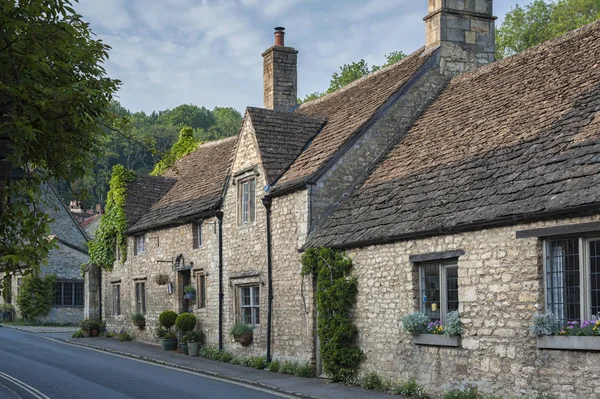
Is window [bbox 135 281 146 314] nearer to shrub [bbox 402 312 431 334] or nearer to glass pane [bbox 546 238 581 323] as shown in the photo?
shrub [bbox 402 312 431 334]

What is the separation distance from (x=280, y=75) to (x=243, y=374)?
13.1 m

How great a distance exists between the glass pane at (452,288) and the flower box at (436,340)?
64 cm

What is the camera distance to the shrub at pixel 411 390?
49.7ft

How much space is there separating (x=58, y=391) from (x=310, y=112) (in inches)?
552

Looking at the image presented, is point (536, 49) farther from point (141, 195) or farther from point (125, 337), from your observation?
point (125, 337)

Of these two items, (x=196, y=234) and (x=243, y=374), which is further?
(x=196, y=234)

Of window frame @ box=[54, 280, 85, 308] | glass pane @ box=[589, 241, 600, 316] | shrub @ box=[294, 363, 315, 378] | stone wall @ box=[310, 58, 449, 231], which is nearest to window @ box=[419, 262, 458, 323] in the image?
glass pane @ box=[589, 241, 600, 316]

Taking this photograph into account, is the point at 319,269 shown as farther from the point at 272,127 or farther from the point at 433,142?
the point at 272,127

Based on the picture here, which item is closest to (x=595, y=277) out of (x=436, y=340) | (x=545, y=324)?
(x=545, y=324)

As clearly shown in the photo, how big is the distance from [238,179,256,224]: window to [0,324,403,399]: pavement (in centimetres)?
408

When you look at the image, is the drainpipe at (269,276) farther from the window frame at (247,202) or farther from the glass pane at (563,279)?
the glass pane at (563,279)

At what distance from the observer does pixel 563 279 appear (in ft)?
42.1

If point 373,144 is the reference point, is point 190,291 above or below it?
below

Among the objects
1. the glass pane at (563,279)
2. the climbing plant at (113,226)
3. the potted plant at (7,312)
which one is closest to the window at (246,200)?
the climbing plant at (113,226)
